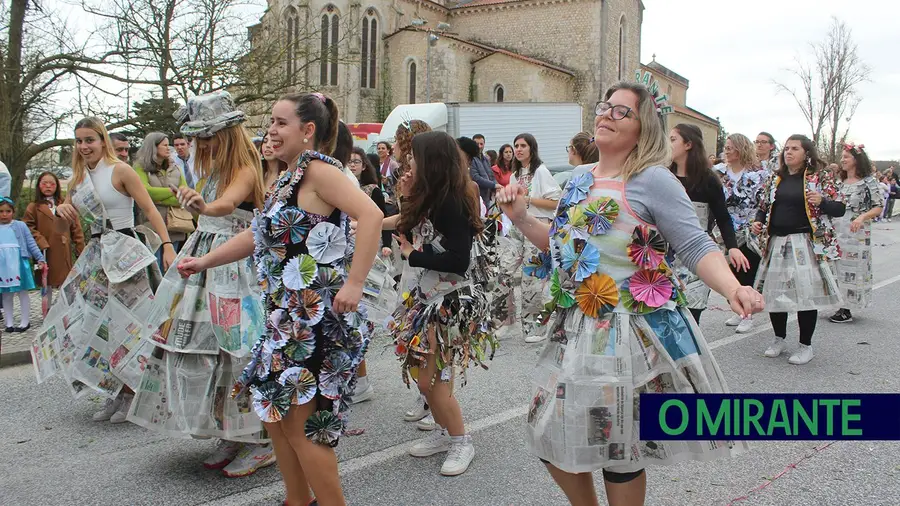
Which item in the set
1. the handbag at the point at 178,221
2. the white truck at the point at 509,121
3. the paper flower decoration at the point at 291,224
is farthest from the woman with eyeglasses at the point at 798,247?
the white truck at the point at 509,121

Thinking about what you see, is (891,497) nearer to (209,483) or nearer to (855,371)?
(855,371)

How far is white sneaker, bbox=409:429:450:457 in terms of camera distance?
13.3 ft

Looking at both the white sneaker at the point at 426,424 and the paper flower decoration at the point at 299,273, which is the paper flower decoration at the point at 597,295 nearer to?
the paper flower decoration at the point at 299,273

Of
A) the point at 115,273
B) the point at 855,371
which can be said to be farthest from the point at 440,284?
the point at 855,371

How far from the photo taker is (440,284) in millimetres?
3967

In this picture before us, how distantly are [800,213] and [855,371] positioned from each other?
1562 millimetres

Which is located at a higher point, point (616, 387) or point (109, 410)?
point (616, 387)

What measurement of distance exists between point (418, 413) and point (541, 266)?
2.11 meters

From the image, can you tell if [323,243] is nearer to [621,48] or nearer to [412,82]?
[412,82]

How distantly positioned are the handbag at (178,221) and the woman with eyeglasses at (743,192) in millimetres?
5979

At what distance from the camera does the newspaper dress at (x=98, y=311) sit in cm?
462

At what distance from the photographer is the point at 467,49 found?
40.6 m

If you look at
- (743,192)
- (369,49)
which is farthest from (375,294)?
(369,49)

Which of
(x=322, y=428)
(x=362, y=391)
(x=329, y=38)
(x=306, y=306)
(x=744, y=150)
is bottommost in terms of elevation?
(x=362, y=391)
